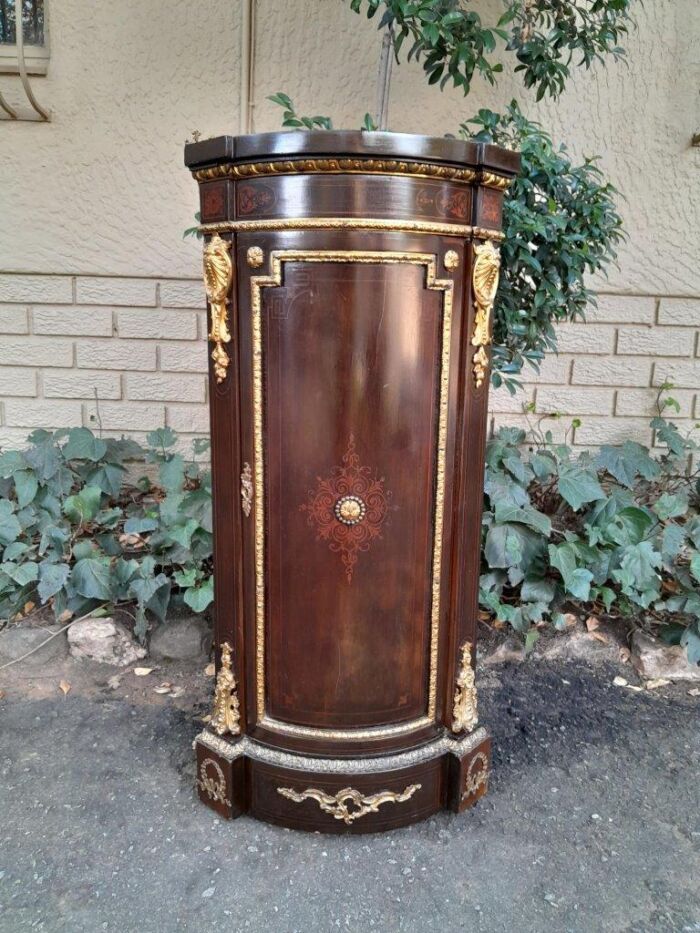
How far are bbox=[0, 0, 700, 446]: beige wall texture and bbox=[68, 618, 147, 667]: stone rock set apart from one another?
3.46 feet

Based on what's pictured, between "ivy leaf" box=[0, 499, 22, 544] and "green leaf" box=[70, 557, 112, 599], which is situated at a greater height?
"ivy leaf" box=[0, 499, 22, 544]

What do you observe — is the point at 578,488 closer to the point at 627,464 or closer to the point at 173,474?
the point at 627,464

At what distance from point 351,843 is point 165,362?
7.52ft

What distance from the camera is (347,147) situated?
150 centimetres

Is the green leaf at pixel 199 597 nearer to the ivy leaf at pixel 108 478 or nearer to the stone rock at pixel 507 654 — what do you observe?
the ivy leaf at pixel 108 478

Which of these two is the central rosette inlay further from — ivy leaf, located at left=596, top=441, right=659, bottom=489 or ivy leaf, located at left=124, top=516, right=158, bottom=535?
ivy leaf, located at left=596, top=441, right=659, bottom=489

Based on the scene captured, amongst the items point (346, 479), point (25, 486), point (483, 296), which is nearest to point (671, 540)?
point (483, 296)

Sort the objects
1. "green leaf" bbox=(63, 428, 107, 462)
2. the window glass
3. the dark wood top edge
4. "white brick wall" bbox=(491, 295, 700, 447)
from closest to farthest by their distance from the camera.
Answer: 1. the dark wood top edge
2. "green leaf" bbox=(63, 428, 107, 462)
3. the window glass
4. "white brick wall" bbox=(491, 295, 700, 447)

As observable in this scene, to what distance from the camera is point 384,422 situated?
66.1 inches

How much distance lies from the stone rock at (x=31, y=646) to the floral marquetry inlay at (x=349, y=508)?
1555 millimetres

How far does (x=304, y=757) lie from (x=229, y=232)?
1.36 metres

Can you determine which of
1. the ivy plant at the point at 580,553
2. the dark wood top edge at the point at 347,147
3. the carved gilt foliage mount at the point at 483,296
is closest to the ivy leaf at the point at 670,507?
the ivy plant at the point at 580,553

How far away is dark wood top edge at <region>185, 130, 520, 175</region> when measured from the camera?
1.50m

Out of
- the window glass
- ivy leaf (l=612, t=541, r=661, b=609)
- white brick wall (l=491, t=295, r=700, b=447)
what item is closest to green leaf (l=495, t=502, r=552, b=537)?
ivy leaf (l=612, t=541, r=661, b=609)
